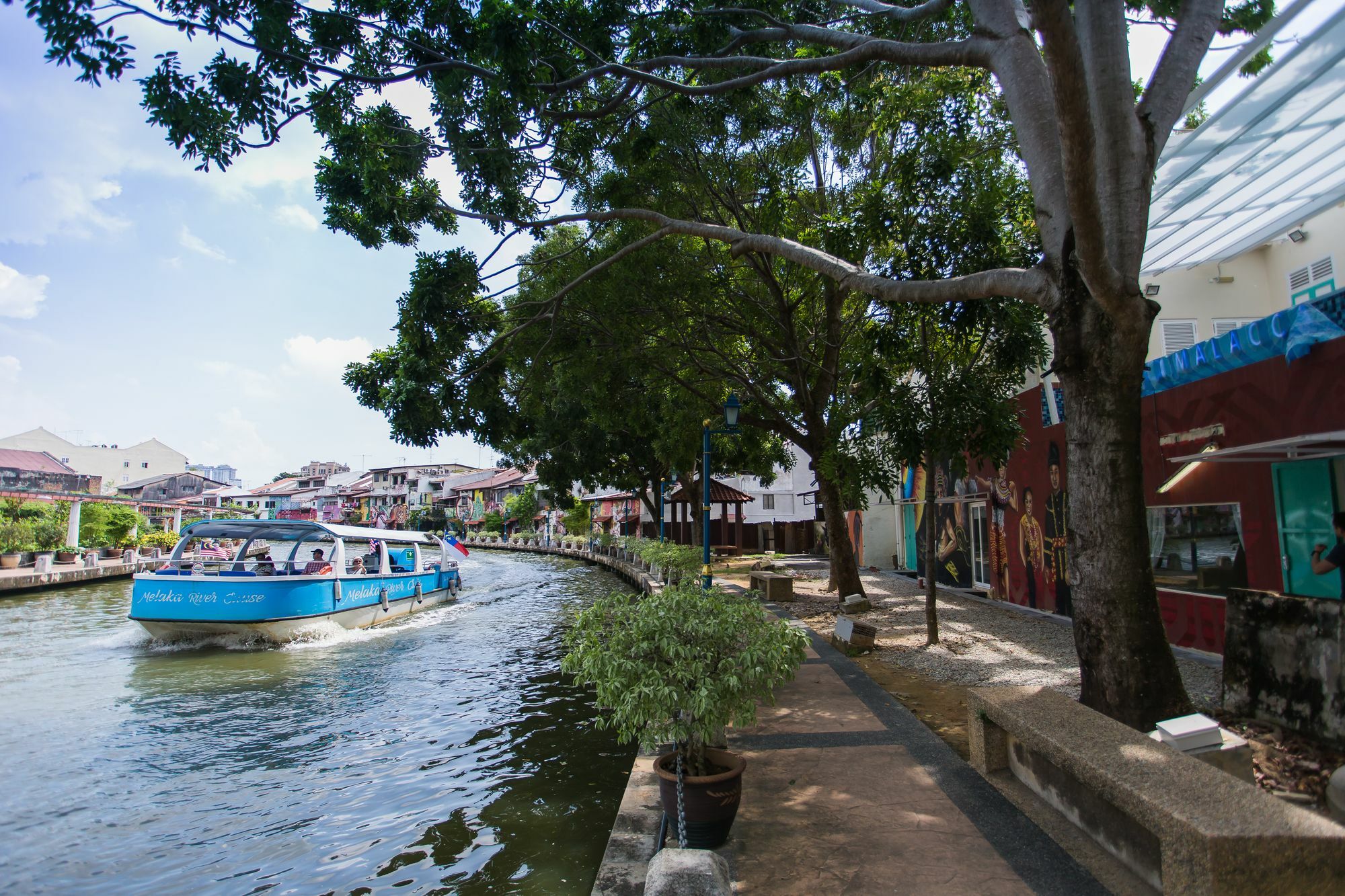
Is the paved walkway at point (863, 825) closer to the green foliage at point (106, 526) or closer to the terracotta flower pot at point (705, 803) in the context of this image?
the terracotta flower pot at point (705, 803)

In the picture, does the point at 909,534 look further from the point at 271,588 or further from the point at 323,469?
the point at 323,469

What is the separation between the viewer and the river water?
5.08m

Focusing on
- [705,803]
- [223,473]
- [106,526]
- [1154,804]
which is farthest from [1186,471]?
[223,473]

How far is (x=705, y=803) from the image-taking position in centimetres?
391

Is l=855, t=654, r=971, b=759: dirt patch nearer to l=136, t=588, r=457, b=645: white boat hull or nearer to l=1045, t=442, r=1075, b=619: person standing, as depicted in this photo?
l=1045, t=442, r=1075, b=619: person standing

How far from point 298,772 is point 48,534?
28619mm

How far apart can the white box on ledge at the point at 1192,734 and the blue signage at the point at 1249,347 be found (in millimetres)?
5305

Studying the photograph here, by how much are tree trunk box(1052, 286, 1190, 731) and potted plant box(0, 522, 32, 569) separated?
31289 mm

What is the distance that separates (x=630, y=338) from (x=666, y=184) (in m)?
3.03

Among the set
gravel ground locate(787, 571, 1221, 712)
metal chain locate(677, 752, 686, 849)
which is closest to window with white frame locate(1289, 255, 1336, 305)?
gravel ground locate(787, 571, 1221, 712)

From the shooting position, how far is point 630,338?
44.0ft

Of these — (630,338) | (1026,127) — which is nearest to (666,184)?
(630,338)

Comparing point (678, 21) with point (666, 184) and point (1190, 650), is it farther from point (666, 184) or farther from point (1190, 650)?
point (1190, 650)

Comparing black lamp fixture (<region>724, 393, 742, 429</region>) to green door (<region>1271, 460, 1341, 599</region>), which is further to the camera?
black lamp fixture (<region>724, 393, 742, 429</region>)
